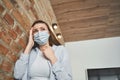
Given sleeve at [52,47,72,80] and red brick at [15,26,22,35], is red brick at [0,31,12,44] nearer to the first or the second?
red brick at [15,26,22,35]

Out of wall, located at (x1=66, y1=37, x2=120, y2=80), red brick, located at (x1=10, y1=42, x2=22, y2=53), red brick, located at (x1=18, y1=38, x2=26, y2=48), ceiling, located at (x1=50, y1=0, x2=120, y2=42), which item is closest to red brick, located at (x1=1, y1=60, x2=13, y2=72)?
red brick, located at (x1=10, y1=42, x2=22, y2=53)

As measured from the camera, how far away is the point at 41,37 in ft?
4.65

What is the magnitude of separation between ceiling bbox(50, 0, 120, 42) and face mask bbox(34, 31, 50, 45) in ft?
5.51

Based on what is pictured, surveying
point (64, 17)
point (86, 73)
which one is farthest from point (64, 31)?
point (86, 73)

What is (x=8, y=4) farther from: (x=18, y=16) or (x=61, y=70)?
(x=61, y=70)

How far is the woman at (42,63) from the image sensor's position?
4.25 ft

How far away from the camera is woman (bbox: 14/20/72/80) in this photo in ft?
4.25

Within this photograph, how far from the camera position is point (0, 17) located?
49.9 inches

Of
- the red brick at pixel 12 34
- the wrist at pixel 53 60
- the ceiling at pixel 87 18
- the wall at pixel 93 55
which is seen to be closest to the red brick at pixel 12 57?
the red brick at pixel 12 34

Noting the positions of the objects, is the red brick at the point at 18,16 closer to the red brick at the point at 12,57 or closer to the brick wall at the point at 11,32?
the brick wall at the point at 11,32

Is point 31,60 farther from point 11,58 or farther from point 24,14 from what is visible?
point 24,14

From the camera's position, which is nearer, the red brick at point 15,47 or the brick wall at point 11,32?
the brick wall at point 11,32

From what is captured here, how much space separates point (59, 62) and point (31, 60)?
0.67 feet

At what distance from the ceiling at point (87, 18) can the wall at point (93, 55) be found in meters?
0.11
